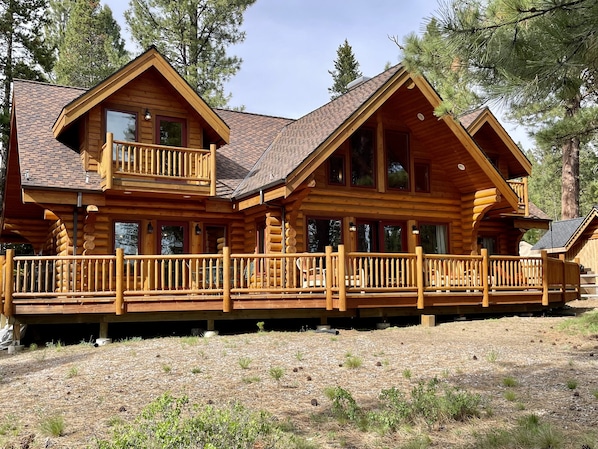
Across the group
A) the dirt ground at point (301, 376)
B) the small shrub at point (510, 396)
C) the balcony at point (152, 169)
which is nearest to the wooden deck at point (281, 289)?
the dirt ground at point (301, 376)

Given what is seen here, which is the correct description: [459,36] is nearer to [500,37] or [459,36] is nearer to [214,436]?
[500,37]

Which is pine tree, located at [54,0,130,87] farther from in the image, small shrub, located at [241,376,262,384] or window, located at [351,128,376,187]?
small shrub, located at [241,376,262,384]

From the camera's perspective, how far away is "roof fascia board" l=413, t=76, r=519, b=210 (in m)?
16.4

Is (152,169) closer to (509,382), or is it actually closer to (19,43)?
(509,382)

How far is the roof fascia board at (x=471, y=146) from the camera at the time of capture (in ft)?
53.8

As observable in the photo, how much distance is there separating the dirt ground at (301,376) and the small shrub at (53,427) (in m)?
0.07

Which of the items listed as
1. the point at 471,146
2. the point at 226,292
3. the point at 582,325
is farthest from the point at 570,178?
the point at 226,292

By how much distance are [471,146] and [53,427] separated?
1395 cm

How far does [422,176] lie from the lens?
61.3 feet

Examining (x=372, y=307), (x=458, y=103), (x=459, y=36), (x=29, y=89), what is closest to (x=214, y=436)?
(x=459, y=36)

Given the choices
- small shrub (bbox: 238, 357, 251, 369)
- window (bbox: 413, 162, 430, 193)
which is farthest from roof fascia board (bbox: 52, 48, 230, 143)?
small shrub (bbox: 238, 357, 251, 369)

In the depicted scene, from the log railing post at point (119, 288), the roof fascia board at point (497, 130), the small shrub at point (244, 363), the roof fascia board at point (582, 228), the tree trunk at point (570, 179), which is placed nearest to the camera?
the small shrub at point (244, 363)

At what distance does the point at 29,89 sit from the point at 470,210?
49.3ft

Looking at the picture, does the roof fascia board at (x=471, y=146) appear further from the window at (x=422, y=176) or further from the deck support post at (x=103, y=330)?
the deck support post at (x=103, y=330)
